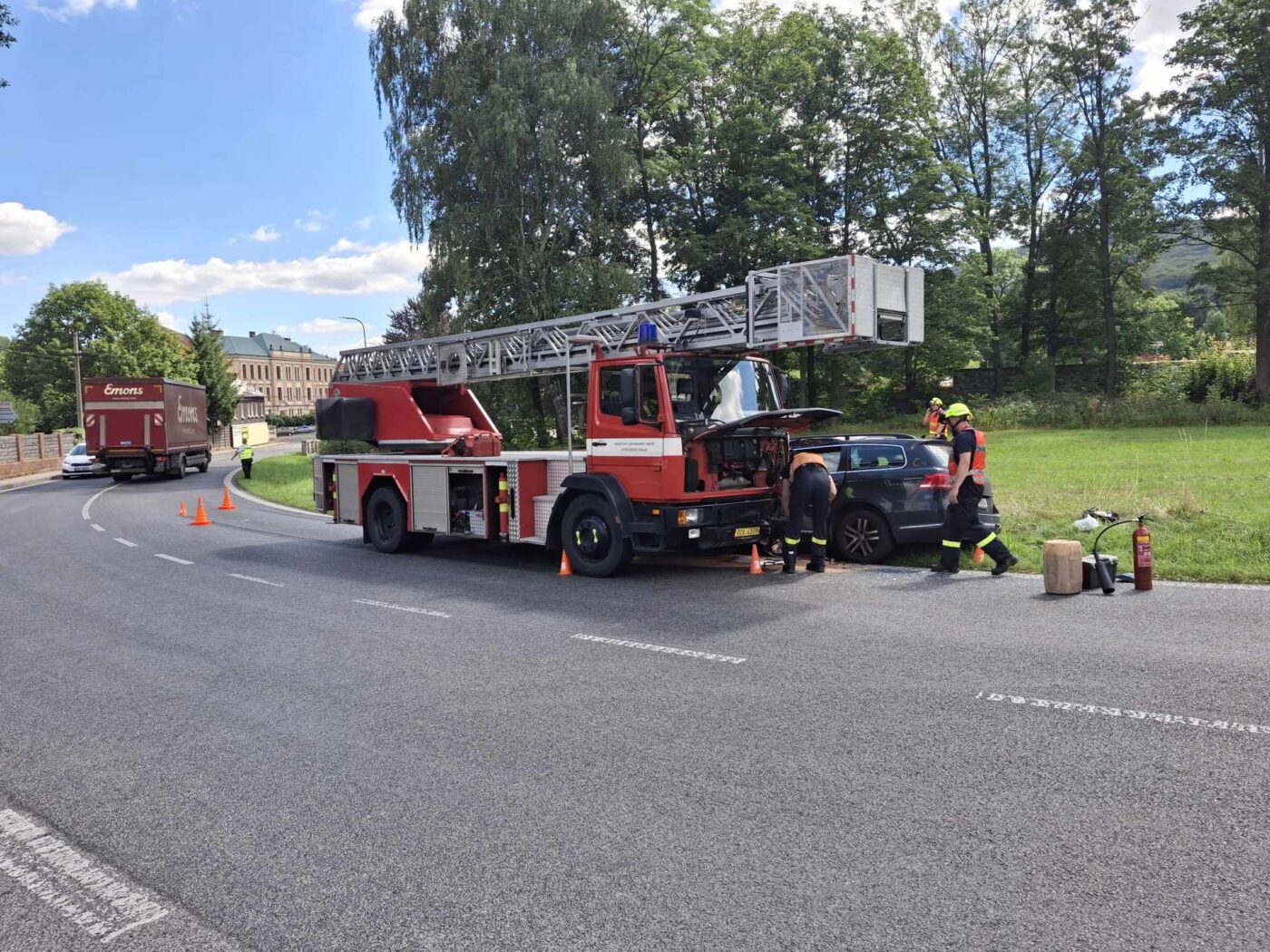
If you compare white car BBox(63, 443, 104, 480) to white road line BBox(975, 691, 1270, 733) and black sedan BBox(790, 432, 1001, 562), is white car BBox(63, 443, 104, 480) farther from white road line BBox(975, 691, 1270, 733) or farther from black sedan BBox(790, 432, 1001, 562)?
white road line BBox(975, 691, 1270, 733)

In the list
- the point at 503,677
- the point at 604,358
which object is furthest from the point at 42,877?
the point at 604,358

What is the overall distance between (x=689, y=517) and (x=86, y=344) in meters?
83.5

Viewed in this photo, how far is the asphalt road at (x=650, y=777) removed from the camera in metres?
3.13

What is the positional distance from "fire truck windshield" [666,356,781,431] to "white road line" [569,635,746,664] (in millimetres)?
3237

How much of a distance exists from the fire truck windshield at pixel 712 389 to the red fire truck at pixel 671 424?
14 mm

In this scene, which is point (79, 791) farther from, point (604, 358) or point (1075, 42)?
point (1075, 42)

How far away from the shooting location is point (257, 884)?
3.44 m

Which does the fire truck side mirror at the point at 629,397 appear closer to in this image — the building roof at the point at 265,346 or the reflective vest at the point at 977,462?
the reflective vest at the point at 977,462

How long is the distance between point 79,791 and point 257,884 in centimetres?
164

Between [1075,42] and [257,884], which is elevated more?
[1075,42]

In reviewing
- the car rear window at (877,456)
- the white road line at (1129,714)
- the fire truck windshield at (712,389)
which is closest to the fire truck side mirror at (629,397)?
the fire truck windshield at (712,389)

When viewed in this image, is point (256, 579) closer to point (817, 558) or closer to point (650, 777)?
point (817, 558)

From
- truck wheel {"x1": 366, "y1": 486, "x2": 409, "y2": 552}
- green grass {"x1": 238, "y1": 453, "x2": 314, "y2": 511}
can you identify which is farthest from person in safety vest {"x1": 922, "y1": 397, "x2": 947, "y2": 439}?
green grass {"x1": 238, "y1": 453, "x2": 314, "y2": 511}

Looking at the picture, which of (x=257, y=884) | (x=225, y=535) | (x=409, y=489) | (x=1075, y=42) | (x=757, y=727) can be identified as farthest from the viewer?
(x=1075, y=42)
